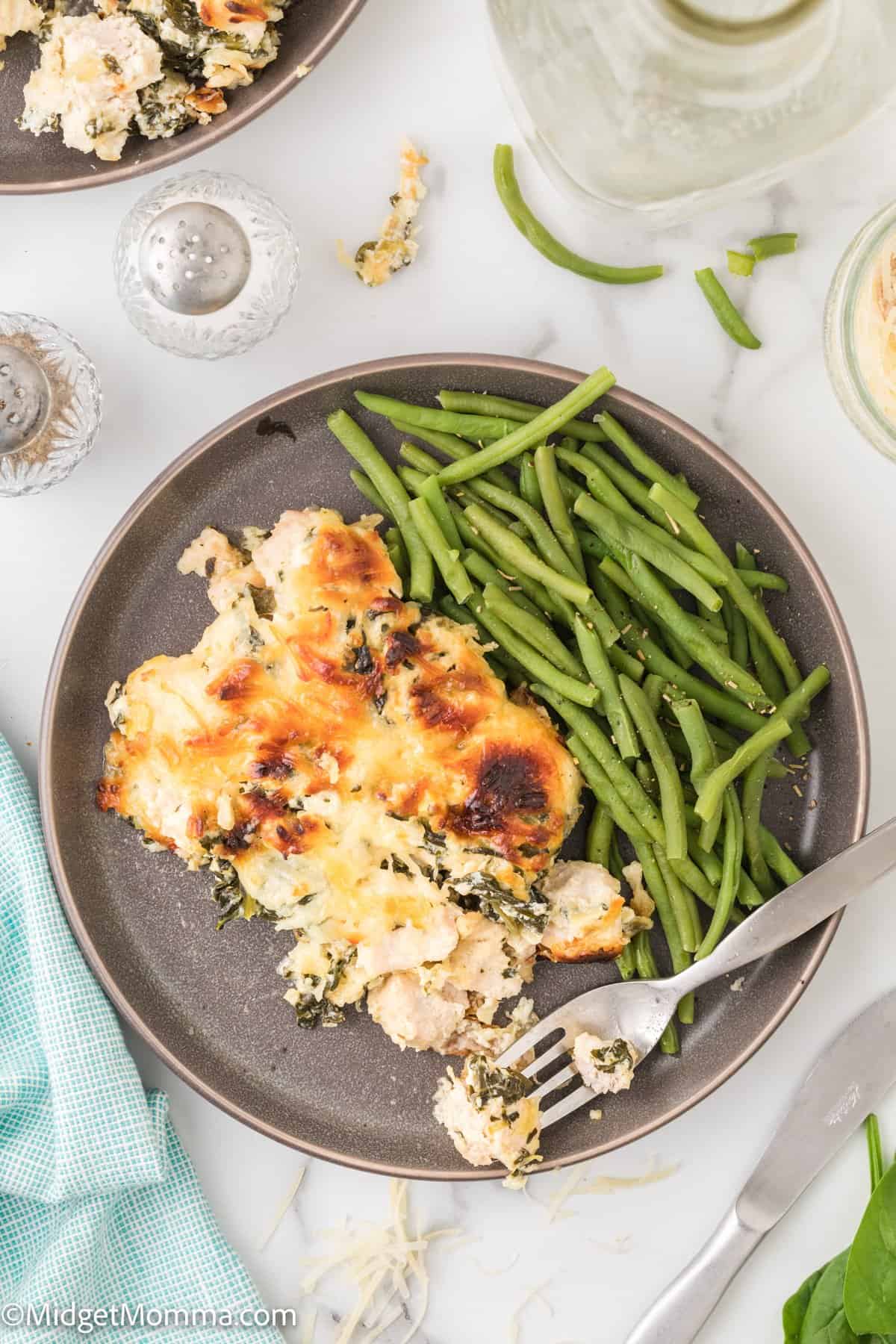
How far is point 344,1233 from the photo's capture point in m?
3.54

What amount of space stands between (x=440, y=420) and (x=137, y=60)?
3.81 feet

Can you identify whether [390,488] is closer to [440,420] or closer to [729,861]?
[440,420]

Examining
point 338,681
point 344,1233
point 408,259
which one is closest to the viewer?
point 338,681

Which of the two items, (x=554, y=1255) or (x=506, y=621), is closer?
(x=506, y=621)

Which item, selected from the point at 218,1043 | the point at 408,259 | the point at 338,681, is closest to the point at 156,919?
the point at 218,1043

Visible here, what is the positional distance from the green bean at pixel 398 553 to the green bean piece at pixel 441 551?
101 millimetres

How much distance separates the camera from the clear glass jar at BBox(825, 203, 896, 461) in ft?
10.1

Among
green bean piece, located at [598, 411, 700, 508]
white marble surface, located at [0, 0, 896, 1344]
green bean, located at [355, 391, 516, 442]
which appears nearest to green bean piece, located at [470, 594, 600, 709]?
green bean, located at [355, 391, 516, 442]

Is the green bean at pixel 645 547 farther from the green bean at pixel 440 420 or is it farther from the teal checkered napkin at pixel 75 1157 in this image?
the teal checkered napkin at pixel 75 1157

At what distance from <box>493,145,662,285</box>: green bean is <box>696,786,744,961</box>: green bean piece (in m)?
1.39

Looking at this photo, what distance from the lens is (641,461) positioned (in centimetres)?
309

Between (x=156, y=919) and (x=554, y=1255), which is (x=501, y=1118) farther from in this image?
(x=156, y=919)

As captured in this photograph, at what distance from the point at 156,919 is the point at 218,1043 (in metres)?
0.39

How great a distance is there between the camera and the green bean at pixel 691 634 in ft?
9.94
